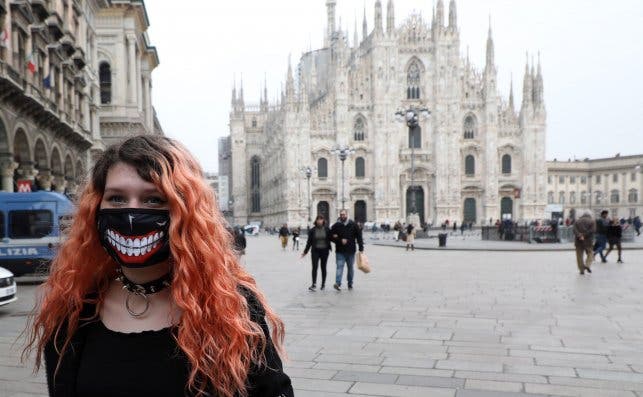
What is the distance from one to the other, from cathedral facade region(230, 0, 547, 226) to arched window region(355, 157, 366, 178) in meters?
0.10

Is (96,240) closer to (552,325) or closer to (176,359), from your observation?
(176,359)

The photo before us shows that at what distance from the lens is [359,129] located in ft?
195

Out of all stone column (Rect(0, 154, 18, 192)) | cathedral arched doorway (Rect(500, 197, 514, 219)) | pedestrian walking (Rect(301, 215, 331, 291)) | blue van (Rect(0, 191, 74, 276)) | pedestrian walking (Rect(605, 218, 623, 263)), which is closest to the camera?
pedestrian walking (Rect(301, 215, 331, 291))

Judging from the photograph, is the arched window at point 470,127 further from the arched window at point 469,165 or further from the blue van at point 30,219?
the blue van at point 30,219

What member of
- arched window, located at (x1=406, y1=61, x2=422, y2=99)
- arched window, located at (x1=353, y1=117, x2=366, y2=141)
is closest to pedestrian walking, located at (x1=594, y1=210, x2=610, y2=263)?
arched window, located at (x1=353, y1=117, x2=366, y2=141)

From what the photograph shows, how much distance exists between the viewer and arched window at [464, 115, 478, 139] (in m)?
60.5

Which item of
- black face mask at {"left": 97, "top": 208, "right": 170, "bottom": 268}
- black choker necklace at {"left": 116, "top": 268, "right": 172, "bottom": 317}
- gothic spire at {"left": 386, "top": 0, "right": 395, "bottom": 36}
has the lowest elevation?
black choker necklace at {"left": 116, "top": 268, "right": 172, "bottom": 317}

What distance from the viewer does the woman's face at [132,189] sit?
1.71 m

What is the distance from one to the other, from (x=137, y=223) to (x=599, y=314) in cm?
825

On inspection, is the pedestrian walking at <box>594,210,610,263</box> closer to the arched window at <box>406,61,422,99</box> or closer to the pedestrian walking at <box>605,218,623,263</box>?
the pedestrian walking at <box>605,218,623,263</box>

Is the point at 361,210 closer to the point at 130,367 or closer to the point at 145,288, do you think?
the point at 145,288

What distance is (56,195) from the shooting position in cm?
1510

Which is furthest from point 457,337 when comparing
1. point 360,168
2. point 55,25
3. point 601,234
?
point 360,168

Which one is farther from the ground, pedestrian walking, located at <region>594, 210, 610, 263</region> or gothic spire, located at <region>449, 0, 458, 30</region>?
gothic spire, located at <region>449, 0, 458, 30</region>
